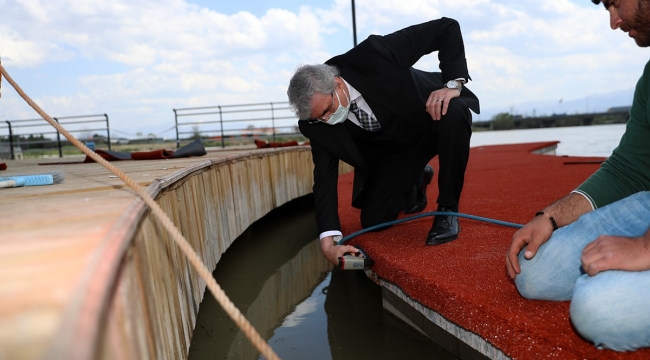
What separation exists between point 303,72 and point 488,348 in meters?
1.24

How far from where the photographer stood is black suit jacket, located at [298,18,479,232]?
2.23m

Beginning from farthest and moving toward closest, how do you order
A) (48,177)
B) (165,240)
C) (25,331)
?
(48,177) < (165,240) < (25,331)

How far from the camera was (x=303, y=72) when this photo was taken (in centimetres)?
208

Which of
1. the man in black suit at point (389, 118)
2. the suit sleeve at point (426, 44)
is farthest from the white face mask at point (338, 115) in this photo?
the suit sleeve at point (426, 44)

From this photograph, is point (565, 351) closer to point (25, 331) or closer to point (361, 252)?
point (361, 252)

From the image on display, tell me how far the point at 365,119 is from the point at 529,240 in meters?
1.18

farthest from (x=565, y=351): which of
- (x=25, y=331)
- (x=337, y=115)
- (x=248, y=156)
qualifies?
(x=248, y=156)

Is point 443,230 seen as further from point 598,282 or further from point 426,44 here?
point 598,282

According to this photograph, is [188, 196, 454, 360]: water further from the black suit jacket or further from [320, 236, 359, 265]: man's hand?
the black suit jacket

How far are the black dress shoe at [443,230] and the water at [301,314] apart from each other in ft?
1.14

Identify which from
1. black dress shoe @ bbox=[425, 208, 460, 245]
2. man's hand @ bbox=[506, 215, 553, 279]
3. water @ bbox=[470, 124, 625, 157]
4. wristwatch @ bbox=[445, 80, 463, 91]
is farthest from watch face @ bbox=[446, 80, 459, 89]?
water @ bbox=[470, 124, 625, 157]

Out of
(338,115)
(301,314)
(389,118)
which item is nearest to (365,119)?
(389,118)

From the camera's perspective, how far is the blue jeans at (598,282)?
1025 mm

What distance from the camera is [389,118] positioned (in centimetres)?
236
